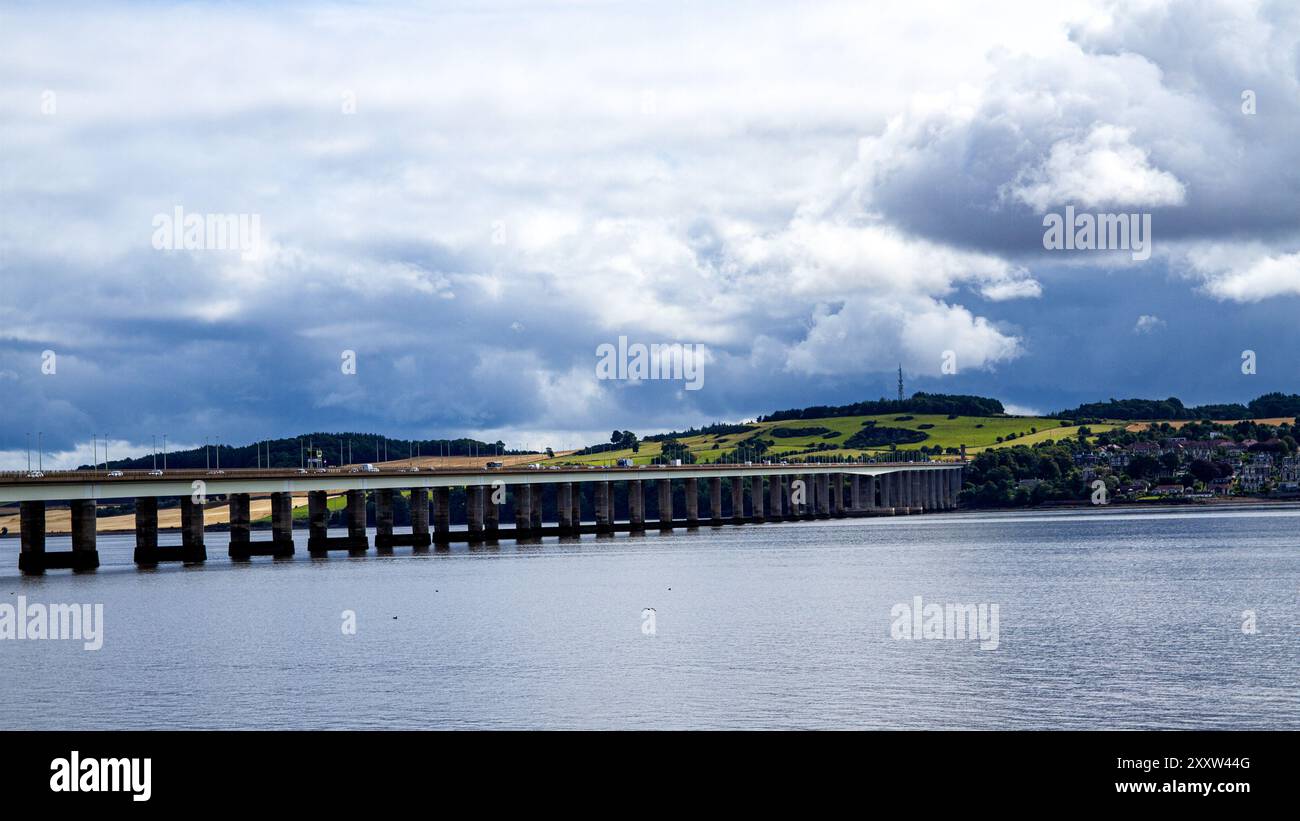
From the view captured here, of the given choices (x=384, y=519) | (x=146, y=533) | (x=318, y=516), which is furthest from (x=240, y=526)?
(x=384, y=519)

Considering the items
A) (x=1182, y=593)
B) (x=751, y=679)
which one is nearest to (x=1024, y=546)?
(x=1182, y=593)

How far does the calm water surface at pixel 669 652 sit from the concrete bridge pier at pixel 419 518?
64.7 meters

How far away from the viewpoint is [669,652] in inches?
2776

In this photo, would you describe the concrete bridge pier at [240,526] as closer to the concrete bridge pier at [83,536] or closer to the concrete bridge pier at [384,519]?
the concrete bridge pier at [384,519]

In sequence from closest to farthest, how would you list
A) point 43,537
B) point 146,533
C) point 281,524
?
point 43,537 → point 146,533 → point 281,524

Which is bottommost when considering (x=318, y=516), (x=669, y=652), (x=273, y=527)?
(x=669, y=652)

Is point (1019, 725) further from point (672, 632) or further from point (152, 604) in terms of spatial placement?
point (152, 604)

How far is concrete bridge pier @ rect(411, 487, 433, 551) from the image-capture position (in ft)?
642

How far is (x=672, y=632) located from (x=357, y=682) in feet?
69.6

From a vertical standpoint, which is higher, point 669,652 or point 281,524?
point 281,524

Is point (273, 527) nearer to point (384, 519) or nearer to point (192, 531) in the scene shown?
point (192, 531)

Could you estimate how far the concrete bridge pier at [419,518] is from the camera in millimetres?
195587

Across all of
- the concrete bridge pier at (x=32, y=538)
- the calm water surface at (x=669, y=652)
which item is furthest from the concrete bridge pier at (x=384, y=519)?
the calm water surface at (x=669, y=652)

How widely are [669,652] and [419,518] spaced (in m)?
130
